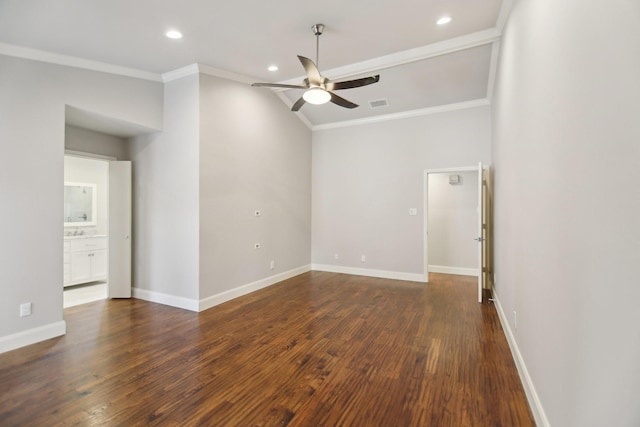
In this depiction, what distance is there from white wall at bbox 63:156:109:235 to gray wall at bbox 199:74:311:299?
128 inches

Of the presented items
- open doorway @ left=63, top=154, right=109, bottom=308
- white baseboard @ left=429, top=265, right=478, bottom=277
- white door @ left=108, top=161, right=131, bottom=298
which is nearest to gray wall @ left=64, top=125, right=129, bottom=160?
white door @ left=108, top=161, right=131, bottom=298

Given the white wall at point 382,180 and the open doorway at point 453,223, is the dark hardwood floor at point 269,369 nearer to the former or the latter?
the white wall at point 382,180

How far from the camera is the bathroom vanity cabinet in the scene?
17.1ft

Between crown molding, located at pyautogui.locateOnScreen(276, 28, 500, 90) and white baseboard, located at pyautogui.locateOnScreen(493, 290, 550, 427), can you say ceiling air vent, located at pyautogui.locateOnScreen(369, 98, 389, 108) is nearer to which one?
crown molding, located at pyautogui.locateOnScreen(276, 28, 500, 90)

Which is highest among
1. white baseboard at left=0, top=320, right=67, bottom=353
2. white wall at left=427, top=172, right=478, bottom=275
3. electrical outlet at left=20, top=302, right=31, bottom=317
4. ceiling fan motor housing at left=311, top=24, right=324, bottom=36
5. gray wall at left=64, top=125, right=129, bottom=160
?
ceiling fan motor housing at left=311, top=24, right=324, bottom=36

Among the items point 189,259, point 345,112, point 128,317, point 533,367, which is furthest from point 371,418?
point 345,112

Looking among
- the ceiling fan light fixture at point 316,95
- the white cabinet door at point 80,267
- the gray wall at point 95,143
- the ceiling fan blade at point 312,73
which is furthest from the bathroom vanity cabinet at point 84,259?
the ceiling fan blade at point 312,73

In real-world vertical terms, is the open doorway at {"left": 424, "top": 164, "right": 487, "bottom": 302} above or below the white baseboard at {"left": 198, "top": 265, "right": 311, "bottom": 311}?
above

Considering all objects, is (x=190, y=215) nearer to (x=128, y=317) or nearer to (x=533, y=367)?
Result: (x=128, y=317)

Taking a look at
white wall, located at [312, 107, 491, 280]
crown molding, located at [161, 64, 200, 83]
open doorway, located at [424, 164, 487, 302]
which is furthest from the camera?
open doorway, located at [424, 164, 487, 302]

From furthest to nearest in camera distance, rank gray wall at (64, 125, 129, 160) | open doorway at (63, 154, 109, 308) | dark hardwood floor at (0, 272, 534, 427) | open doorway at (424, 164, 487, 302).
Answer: open doorway at (424, 164, 487, 302)
open doorway at (63, 154, 109, 308)
gray wall at (64, 125, 129, 160)
dark hardwood floor at (0, 272, 534, 427)

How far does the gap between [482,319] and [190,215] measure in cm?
420

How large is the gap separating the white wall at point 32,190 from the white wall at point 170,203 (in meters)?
1.09

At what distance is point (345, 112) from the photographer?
604 cm
